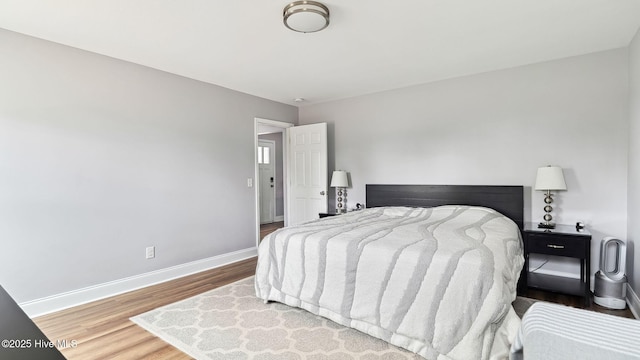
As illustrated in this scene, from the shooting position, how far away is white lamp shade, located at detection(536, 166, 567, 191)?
306 cm

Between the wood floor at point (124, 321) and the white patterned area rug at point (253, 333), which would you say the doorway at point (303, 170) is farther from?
the white patterned area rug at point (253, 333)

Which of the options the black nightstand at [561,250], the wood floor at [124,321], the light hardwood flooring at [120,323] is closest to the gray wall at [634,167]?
the black nightstand at [561,250]

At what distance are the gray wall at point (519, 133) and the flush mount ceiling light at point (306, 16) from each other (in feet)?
7.39

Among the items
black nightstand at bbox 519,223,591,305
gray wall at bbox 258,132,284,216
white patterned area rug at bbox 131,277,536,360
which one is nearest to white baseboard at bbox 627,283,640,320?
black nightstand at bbox 519,223,591,305

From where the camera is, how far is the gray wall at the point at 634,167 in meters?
2.63

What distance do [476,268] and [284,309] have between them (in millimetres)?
1590

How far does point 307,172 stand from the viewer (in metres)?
5.05

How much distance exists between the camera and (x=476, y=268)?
190 centimetres

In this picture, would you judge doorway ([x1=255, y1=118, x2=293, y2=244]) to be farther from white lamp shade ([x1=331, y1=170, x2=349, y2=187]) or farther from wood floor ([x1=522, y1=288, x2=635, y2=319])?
wood floor ([x1=522, y1=288, x2=635, y2=319])

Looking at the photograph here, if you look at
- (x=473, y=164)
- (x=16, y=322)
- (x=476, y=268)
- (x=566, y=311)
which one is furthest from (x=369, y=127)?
(x=16, y=322)

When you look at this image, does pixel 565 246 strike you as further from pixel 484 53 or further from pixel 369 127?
pixel 369 127

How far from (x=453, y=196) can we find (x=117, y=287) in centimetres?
381

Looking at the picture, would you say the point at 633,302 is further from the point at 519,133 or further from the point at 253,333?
the point at 253,333

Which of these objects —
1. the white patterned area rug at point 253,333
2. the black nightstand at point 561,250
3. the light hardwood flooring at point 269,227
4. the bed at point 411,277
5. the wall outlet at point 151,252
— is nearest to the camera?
the bed at point 411,277
